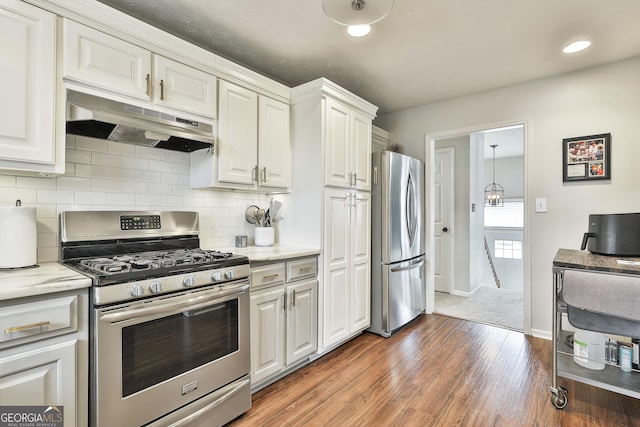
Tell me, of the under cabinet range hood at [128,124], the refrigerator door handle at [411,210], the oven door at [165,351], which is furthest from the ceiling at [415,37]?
the oven door at [165,351]

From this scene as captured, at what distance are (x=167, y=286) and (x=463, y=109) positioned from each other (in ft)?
11.2

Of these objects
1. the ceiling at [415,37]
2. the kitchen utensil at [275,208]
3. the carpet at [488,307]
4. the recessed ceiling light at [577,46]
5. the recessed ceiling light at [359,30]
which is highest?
the ceiling at [415,37]

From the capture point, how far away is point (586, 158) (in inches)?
111

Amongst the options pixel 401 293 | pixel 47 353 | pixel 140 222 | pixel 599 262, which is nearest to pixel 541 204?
pixel 599 262

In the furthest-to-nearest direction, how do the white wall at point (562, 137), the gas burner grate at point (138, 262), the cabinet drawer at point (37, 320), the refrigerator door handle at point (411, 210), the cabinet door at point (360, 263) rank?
1. the refrigerator door handle at point (411, 210)
2. the cabinet door at point (360, 263)
3. the white wall at point (562, 137)
4. the gas burner grate at point (138, 262)
5. the cabinet drawer at point (37, 320)

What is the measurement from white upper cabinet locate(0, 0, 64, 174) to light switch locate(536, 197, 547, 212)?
3.71 m

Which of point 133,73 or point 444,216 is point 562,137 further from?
point 133,73

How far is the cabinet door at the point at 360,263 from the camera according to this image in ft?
9.45

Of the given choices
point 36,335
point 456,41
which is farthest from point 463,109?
point 36,335

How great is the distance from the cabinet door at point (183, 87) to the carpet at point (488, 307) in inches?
134

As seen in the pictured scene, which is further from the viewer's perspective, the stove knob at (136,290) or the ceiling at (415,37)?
the ceiling at (415,37)

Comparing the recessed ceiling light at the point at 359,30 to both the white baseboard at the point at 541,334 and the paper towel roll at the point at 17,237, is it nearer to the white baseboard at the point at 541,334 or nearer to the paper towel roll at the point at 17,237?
the paper towel roll at the point at 17,237

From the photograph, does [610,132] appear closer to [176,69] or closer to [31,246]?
[176,69]

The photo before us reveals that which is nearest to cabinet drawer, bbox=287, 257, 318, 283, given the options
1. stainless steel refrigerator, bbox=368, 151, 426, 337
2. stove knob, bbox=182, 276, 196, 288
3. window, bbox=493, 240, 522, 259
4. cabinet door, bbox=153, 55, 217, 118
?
stove knob, bbox=182, 276, 196, 288
